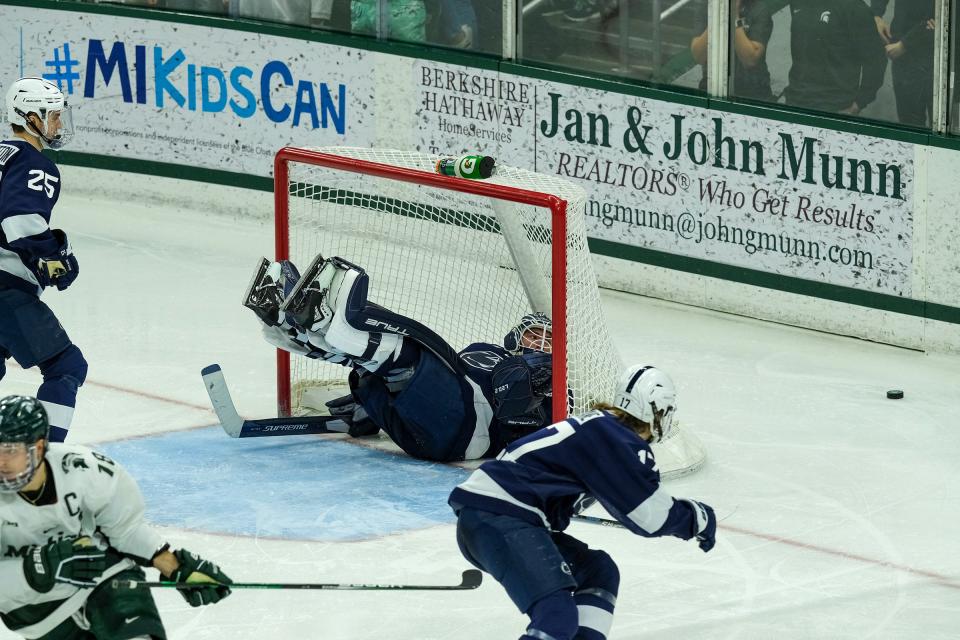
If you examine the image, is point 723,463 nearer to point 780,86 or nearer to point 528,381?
point 528,381

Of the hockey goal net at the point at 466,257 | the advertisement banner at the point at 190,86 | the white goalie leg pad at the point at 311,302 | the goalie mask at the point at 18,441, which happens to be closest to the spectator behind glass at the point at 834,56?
the hockey goal net at the point at 466,257

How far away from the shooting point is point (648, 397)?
425cm

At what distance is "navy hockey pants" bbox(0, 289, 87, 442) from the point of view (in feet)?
19.6

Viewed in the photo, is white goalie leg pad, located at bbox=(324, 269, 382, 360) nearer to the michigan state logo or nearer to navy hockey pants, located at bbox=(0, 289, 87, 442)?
navy hockey pants, located at bbox=(0, 289, 87, 442)

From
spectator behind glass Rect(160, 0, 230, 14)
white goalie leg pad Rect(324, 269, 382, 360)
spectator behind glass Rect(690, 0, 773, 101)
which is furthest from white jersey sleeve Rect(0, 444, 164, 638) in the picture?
spectator behind glass Rect(160, 0, 230, 14)

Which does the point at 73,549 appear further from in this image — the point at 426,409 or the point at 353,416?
the point at 353,416

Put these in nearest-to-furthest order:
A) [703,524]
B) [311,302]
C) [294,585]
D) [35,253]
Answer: [703,524], [294,585], [35,253], [311,302]

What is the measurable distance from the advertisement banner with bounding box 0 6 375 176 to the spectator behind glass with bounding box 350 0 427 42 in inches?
6.0

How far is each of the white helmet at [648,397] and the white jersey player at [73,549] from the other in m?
1.01

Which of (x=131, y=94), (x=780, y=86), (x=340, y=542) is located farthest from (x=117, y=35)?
(x=340, y=542)

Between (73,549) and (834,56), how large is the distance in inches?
201

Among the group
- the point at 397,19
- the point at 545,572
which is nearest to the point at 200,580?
the point at 545,572

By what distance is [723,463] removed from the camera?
6559mm

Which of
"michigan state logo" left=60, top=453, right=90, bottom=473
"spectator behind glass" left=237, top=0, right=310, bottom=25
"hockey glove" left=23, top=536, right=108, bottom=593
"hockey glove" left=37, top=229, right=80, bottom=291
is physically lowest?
"hockey glove" left=23, top=536, right=108, bottom=593
